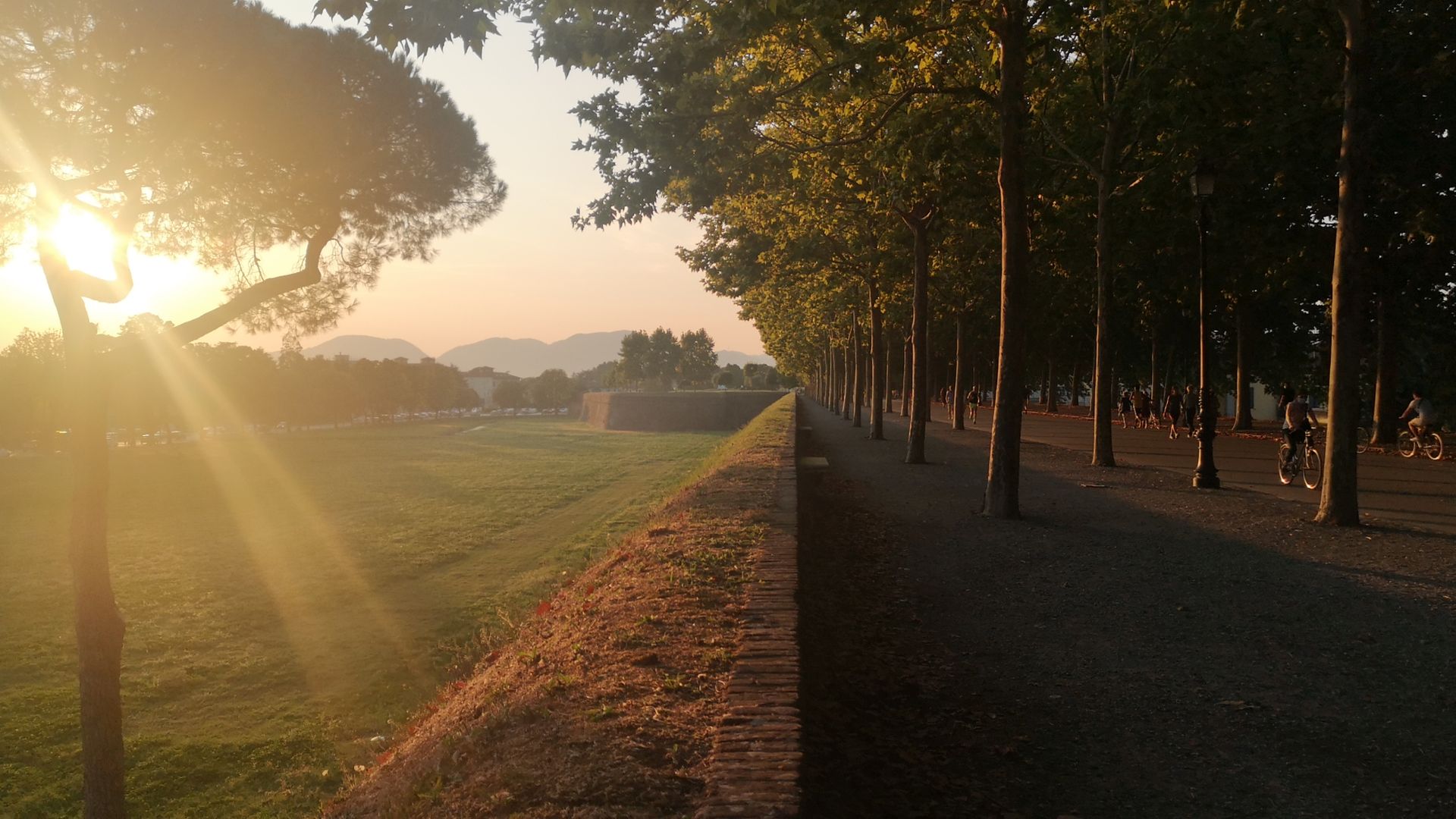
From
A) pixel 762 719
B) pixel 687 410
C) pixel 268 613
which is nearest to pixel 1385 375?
pixel 268 613

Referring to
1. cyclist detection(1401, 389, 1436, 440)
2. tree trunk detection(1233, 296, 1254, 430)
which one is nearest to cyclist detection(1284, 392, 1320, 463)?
cyclist detection(1401, 389, 1436, 440)

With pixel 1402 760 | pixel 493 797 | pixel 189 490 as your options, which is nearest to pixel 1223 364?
pixel 189 490

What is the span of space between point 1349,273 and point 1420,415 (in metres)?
12.8

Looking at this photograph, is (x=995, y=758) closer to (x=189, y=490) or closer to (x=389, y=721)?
(x=389, y=721)

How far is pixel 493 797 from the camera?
365 cm

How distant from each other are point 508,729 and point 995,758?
2358 mm

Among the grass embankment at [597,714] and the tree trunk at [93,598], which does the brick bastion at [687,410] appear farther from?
the tree trunk at [93,598]

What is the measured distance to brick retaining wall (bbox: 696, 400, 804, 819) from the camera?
3.29 metres

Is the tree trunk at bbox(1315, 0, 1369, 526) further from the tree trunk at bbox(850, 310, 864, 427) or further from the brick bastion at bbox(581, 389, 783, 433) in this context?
the brick bastion at bbox(581, 389, 783, 433)

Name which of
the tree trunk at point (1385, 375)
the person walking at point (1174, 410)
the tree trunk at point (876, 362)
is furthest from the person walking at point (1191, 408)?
the tree trunk at point (876, 362)

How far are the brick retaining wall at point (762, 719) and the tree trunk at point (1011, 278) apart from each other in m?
6.48

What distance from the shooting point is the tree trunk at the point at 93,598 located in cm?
672

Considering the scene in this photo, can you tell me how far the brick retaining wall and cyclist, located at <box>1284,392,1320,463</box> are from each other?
42.3 feet

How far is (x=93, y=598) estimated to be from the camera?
269 inches
